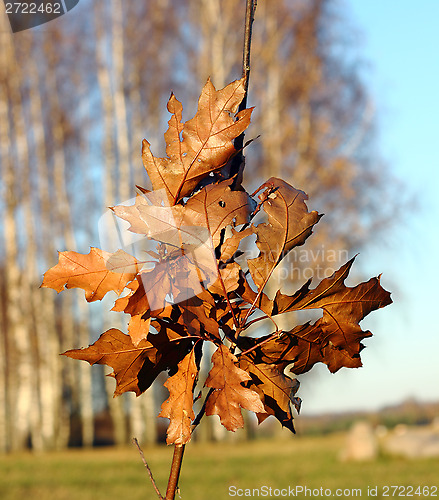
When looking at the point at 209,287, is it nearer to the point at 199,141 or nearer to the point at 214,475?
the point at 199,141

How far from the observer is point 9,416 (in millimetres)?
14695

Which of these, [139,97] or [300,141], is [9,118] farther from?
[300,141]

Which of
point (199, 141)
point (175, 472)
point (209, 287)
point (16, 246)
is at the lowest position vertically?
point (175, 472)

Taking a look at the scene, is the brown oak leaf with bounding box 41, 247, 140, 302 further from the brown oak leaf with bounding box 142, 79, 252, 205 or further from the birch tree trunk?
the birch tree trunk

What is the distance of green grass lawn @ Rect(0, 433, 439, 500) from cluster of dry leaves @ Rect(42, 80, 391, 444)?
150 inches

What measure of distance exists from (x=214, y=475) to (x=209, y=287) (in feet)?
19.0

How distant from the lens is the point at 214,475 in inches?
233

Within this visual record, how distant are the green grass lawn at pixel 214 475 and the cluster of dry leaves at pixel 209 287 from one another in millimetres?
3802

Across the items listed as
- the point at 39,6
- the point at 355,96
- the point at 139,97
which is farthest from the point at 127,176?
the point at 39,6

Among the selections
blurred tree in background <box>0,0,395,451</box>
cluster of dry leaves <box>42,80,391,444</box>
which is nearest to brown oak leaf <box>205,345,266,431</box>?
cluster of dry leaves <box>42,80,391,444</box>

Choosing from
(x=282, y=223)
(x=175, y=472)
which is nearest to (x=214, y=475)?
(x=175, y=472)

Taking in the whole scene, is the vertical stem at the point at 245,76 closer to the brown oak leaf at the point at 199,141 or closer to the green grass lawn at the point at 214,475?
the brown oak leaf at the point at 199,141

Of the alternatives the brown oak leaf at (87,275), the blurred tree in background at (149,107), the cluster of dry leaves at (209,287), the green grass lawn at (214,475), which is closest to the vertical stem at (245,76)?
the cluster of dry leaves at (209,287)

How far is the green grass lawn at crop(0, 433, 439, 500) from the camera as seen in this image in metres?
5.10
